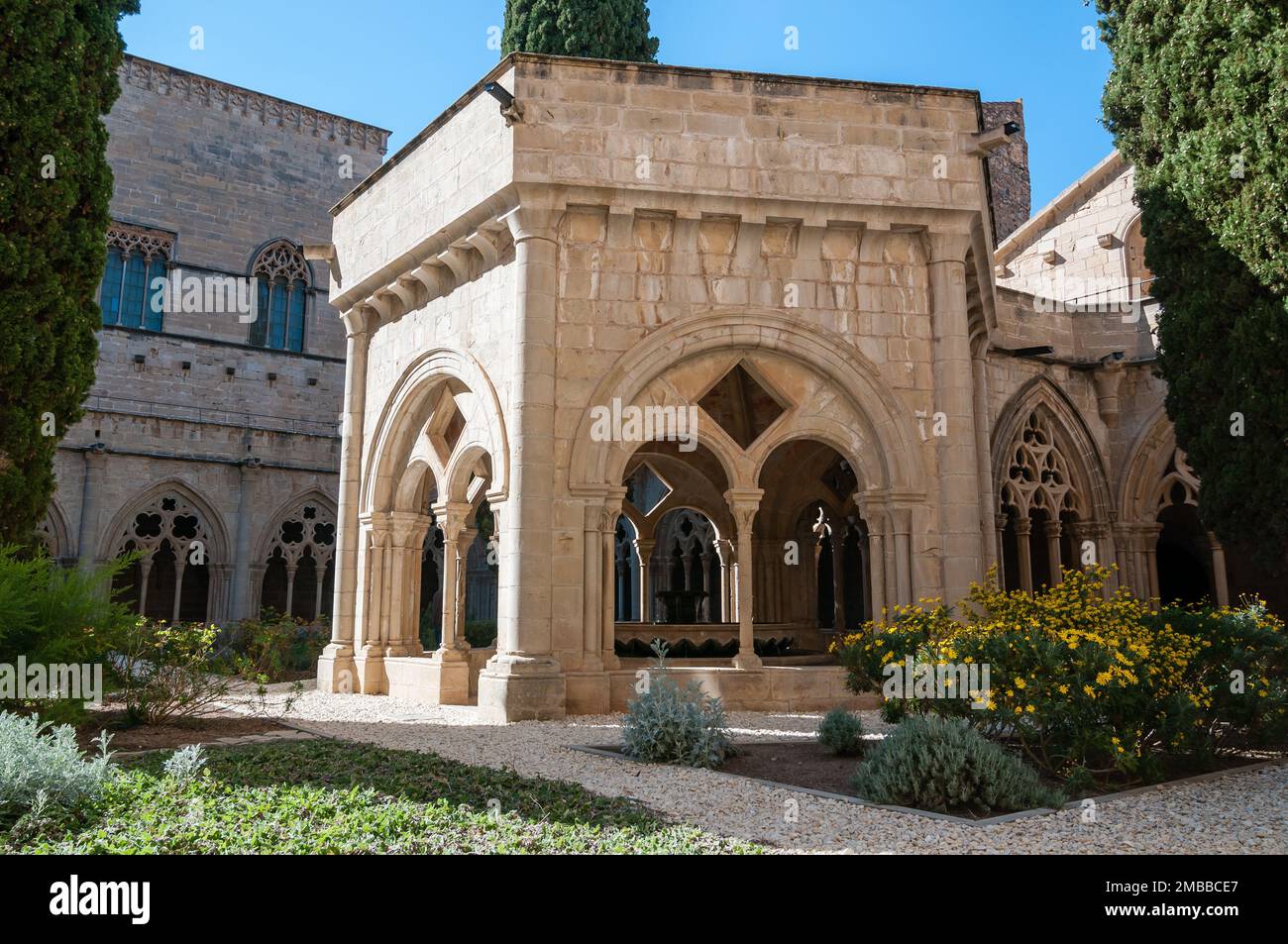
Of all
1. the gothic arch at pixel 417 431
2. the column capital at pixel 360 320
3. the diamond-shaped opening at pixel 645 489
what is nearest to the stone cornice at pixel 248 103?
the diamond-shaped opening at pixel 645 489

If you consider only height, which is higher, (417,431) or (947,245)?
(947,245)

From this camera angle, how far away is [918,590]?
33.6ft

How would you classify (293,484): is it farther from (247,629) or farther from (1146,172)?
(1146,172)

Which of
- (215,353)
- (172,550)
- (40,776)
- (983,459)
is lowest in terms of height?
(40,776)

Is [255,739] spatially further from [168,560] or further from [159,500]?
[168,560]

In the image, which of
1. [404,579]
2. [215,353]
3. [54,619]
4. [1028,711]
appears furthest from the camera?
[215,353]

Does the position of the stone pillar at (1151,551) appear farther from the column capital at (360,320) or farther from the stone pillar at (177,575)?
the stone pillar at (177,575)

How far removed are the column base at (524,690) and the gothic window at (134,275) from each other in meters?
18.0

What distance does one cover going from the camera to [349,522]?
13008 millimetres

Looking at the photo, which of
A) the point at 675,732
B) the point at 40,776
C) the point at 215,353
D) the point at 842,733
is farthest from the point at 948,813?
the point at 215,353

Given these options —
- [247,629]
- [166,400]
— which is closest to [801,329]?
[247,629]

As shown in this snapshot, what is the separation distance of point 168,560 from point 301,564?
2939mm

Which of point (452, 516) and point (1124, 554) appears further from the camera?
point (1124, 554)

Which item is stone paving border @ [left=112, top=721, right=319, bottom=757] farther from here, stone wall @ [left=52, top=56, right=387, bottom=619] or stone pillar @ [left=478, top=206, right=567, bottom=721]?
stone wall @ [left=52, top=56, right=387, bottom=619]
